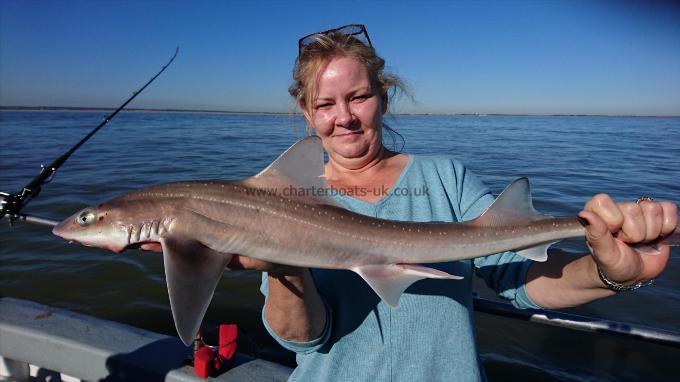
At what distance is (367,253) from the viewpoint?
2092 mm

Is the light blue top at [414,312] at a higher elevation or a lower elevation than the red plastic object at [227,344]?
higher

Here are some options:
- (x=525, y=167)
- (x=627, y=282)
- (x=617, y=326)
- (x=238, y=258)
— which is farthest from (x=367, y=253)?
(x=525, y=167)

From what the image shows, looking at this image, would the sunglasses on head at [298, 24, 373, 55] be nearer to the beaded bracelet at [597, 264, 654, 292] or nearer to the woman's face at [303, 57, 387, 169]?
the woman's face at [303, 57, 387, 169]

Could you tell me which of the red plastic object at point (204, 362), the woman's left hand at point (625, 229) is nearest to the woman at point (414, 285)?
the woman's left hand at point (625, 229)

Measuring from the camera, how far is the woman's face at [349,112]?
2.75 m

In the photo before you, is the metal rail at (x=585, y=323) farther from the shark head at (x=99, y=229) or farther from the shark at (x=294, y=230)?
the shark head at (x=99, y=229)

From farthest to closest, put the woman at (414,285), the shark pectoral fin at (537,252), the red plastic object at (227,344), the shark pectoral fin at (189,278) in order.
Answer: the red plastic object at (227,344), the shark pectoral fin at (537,252), the woman at (414,285), the shark pectoral fin at (189,278)

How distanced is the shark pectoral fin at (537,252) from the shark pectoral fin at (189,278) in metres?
1.54

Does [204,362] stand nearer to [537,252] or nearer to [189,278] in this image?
[189,278]

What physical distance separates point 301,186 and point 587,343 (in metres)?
5.34

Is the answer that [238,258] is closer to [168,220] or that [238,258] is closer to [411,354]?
[168,220]

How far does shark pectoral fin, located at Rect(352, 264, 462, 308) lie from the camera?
2029 mm

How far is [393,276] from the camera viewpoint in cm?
207

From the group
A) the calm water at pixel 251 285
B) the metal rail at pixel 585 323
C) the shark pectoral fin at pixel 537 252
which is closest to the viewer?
the shark pectoral fin at pixel 537 252
